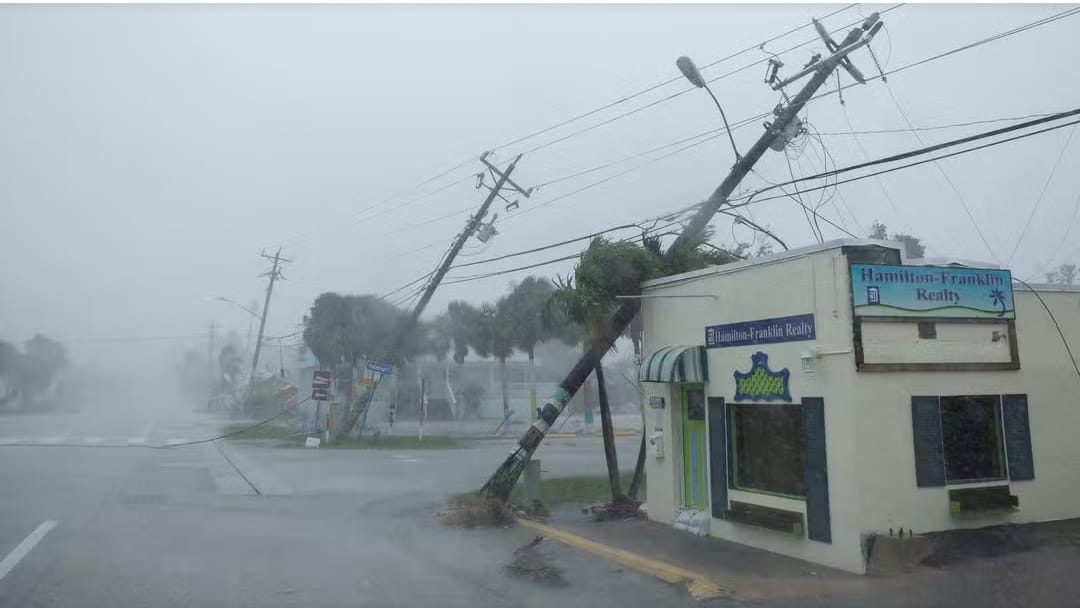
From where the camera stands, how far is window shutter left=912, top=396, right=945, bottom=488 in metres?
9.33

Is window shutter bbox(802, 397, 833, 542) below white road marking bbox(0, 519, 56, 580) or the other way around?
the other way around

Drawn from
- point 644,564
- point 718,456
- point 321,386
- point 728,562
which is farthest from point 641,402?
point 321,386

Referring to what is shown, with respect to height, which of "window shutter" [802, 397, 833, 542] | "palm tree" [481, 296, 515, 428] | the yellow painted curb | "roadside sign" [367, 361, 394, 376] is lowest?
the yellow painted curb

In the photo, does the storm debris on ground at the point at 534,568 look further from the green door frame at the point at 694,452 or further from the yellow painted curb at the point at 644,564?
the green door frame at the point at 694,452

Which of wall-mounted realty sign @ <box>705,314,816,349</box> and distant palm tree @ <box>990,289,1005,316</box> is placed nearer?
wall-mounted realty sign @ <box>705,314,816,349</box>

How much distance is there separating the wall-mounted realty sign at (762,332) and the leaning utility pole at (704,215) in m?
2.26

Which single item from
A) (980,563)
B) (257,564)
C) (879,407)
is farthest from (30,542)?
(980,563)

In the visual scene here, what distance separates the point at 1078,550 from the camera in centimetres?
893

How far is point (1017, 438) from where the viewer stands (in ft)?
33.3

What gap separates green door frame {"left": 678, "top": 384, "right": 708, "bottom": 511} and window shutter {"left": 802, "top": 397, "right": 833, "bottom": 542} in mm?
2306

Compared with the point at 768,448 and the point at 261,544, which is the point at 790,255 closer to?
the point at 768,448

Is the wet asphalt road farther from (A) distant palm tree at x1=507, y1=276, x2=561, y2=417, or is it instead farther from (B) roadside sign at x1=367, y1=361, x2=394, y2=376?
(A) distant palm tree at x1=507, y1=276, x2=561, y2=417

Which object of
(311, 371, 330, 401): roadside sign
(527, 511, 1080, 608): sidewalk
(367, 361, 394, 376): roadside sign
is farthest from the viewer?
(311, 371, 330, 401): roadside sign

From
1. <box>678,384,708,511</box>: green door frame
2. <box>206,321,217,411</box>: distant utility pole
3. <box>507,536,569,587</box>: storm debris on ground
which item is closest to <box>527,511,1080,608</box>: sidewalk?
<box>507,536,569,587</box>: storm debris on ground
